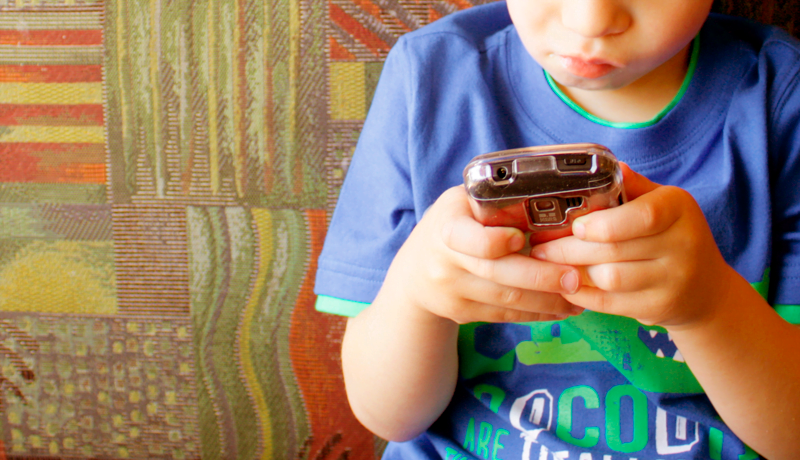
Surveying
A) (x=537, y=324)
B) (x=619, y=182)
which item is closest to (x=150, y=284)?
(x=537, y=324)

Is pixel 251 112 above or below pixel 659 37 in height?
below

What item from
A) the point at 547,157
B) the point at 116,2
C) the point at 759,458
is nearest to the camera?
the point at 547,157

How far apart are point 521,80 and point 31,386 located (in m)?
0.63

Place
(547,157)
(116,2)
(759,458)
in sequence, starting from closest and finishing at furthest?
(547,157) → (759,458) → (116,2)

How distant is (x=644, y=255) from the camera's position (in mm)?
337

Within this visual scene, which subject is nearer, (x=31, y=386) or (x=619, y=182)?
(x=619, y=182)

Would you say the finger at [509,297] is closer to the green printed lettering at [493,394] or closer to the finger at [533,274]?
the finger at [533,274]

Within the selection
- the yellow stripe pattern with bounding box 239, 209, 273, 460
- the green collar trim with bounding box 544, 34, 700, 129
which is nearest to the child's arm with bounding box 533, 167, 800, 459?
the green collar trim with bounding box 544, 34, 700, 129

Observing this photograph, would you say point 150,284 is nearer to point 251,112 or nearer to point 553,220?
point 251,112

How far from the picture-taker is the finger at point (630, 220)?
1.03ft

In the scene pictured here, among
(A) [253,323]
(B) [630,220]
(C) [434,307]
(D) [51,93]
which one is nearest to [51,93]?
(D) [51,93]

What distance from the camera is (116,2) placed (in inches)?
23.7

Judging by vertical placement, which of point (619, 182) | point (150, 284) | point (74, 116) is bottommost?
point (150, 284)

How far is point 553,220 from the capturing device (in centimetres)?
32
